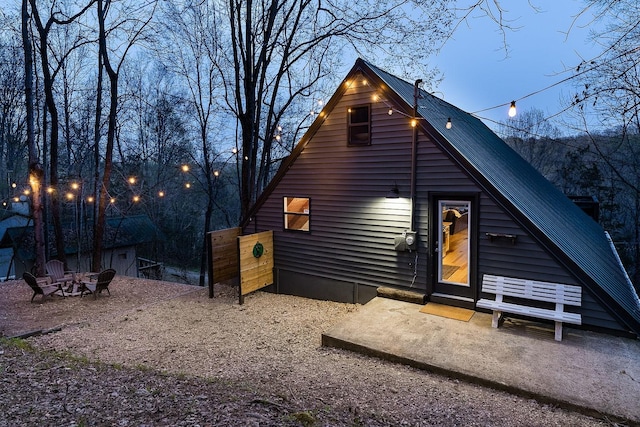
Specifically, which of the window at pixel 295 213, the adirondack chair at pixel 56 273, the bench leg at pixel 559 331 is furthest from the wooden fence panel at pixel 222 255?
the bench leg at pixel 559 331

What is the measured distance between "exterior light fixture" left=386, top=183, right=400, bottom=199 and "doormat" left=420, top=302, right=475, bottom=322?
7.61 ft

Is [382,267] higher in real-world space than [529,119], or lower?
lower

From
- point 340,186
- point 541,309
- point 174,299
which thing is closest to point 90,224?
point 174,299

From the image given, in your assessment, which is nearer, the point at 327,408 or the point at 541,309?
the point at 327,408

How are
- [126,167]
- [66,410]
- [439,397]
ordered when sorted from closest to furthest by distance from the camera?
[66,410] < [439,397] < [126,167]

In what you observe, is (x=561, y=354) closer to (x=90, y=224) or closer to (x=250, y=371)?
(x=250, y=371)

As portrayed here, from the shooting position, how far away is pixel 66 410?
3.17 metres

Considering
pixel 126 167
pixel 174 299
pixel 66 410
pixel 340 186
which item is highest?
pixel 126 167

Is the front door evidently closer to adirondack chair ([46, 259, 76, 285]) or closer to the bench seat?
the bench seat

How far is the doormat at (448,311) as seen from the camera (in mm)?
6293

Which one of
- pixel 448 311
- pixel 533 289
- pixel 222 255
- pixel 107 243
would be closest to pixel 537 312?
pixel 533 289

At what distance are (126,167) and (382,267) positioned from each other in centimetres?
1621

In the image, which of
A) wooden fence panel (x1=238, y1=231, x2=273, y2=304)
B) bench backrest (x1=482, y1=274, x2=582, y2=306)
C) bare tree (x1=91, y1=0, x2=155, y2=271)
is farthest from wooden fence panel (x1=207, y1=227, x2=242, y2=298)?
bench backrest (x1=482, y1=274, x2=582, y2=306)

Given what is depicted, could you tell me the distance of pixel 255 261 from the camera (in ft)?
28.5
